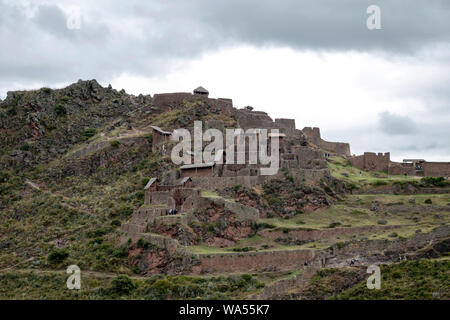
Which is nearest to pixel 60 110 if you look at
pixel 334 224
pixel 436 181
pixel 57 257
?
pixel 57 257

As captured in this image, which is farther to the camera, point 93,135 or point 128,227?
point 93,135

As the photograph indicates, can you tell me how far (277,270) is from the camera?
5812 centimetres

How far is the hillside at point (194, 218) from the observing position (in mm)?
56094

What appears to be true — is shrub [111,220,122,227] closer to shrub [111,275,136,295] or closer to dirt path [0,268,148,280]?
dirt path [0,268,148,280]

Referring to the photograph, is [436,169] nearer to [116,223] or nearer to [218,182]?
[218,182]

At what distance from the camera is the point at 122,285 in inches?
2235

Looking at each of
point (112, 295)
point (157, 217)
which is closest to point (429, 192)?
point (157, 217)

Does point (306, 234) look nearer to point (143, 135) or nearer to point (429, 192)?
point (429, 192)

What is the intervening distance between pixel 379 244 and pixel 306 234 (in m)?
6.49

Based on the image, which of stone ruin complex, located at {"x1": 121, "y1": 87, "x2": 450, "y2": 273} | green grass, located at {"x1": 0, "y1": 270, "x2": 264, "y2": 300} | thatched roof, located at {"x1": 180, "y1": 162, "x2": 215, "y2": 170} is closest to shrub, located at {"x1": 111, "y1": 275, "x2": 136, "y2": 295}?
green grass, located at {"x1": 0, "y1": 270, "x2": 264, "y2": 300}

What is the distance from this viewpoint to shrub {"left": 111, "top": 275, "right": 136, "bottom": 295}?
56.5 metres

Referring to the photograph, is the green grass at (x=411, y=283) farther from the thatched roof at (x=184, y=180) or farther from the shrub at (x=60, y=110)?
→ the shrub at (x=60, y=110)

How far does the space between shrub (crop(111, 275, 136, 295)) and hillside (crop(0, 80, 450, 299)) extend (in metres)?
0.09

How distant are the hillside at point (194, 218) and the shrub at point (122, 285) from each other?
0.30 feet
